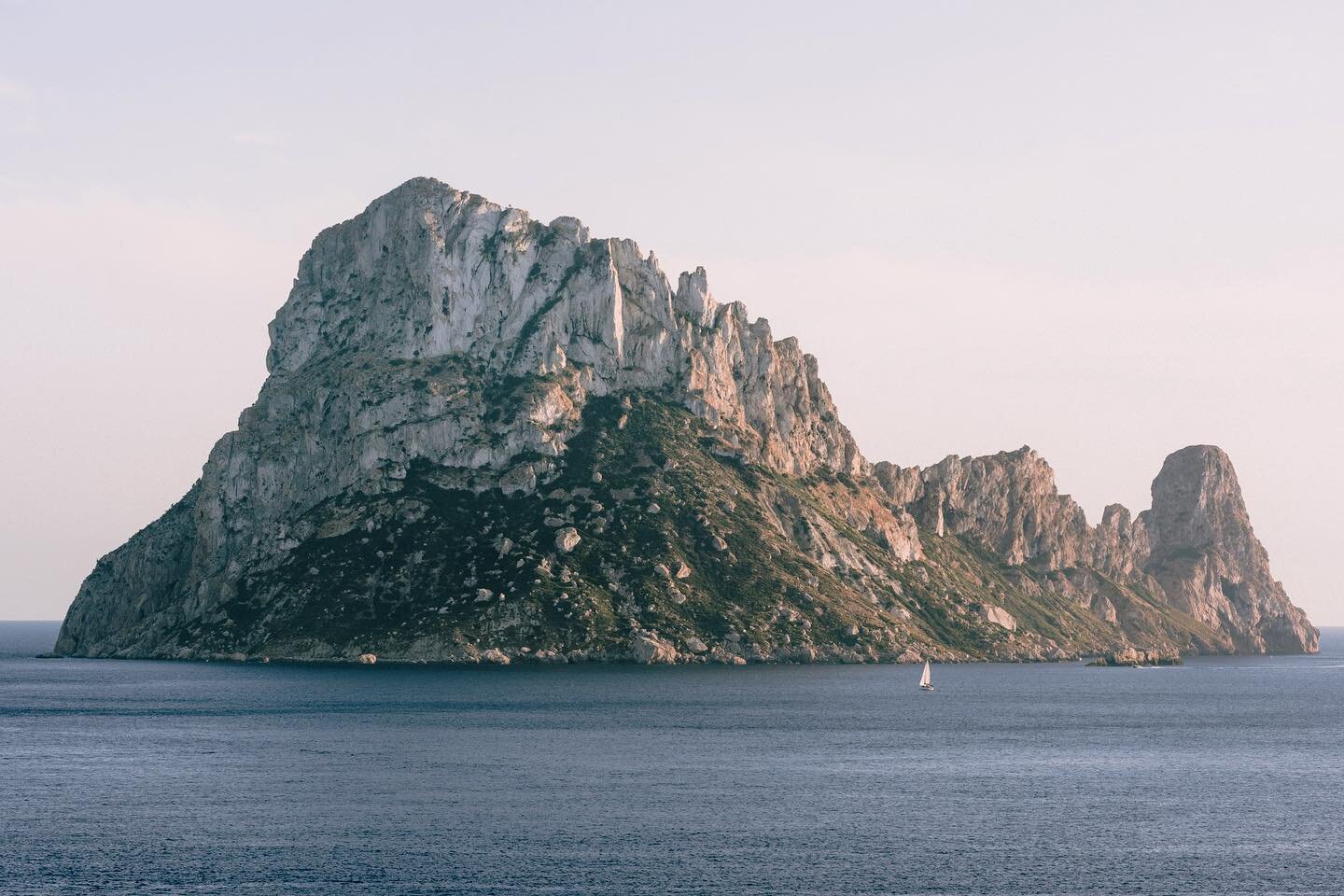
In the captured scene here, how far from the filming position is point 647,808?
122062mm

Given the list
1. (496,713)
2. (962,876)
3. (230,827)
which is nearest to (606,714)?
(496,713)

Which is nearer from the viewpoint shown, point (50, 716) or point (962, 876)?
point (962, 876)

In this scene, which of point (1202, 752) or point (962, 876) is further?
point (1202, 752)

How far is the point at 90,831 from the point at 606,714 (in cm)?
9326

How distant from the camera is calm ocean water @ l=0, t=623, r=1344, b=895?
9744 cm

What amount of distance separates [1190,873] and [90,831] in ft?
256

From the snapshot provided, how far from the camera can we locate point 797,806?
125 m

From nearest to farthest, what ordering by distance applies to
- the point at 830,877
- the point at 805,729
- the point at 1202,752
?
1. the point at 830,877
2. the point at 1202,752
3. the point at 805,729

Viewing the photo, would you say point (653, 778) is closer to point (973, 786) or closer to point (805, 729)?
point (973, 786)

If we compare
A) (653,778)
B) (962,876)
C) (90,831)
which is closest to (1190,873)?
(962,876)

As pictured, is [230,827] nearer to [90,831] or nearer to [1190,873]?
[90,831]

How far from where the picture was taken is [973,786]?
A: 13788cm

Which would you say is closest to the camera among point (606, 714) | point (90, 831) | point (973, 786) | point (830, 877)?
point (830, 877)

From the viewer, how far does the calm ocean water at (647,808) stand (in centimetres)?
9744
